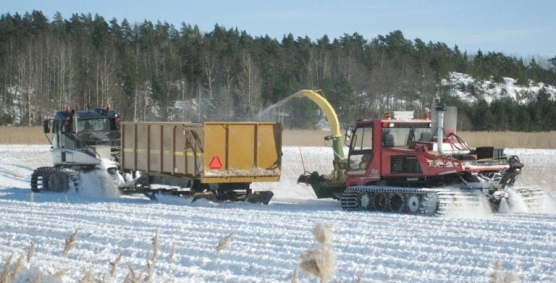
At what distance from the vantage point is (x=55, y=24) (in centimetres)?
7575

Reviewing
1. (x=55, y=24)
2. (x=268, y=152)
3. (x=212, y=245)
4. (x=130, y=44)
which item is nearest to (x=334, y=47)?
(x=130, y=44)

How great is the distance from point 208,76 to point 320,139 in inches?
995

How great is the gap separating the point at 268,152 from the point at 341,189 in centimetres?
167

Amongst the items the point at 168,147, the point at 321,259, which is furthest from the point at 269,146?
the point at 321,259

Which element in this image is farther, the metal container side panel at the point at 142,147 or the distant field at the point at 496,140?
the distant field at the point at 496,140

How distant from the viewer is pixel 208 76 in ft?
198

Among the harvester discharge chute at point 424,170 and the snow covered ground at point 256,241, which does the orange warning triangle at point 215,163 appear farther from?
the harvester discharge chute at point 424,170

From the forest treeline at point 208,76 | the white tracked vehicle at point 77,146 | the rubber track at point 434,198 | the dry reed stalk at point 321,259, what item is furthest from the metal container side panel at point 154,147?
the forest treeline at point 208,76

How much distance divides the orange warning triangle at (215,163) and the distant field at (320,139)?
18448 millimetres

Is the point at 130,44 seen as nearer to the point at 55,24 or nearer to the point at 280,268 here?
the point at 55,24

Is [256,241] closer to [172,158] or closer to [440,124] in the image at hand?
[440,124]

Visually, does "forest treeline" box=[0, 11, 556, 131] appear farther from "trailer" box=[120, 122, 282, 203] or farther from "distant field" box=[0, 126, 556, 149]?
"trailer" box=[120, 122, 282, 203]

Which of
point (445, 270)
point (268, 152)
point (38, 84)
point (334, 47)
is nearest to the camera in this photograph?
point (445, 270)

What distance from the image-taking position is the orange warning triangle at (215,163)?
16703 mm
